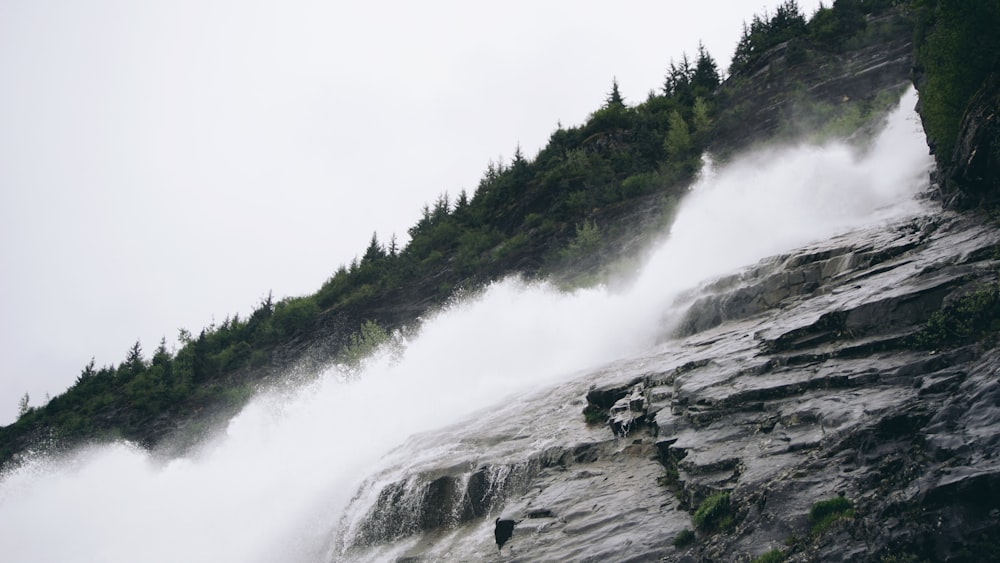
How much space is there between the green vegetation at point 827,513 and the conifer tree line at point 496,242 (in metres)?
48.2

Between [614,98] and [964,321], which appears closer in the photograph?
[964,321]

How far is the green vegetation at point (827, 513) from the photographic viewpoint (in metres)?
7.10

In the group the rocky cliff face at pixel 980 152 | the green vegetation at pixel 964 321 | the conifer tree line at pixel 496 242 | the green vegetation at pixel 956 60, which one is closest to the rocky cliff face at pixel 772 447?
the green vegetation at pixel 964 321

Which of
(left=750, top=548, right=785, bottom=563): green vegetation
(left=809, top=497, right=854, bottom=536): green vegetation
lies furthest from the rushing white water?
(left=809, top=497, right=854, bottom=536): green vegetation

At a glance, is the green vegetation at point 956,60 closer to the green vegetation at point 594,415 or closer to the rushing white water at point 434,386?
the rushing white water at point 434,386

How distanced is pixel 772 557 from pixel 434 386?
2854 centimetres

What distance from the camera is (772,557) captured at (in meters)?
7.10

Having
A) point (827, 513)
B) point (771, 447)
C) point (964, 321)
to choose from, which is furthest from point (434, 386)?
point (827, 513)

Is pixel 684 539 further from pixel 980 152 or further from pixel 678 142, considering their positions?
pixel 678 142

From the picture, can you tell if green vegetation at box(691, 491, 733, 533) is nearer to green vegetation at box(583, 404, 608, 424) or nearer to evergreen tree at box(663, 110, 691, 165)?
green vegetation at box(583, 404, 608, 424)

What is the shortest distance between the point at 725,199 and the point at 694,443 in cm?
3657

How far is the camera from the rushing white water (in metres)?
22.5

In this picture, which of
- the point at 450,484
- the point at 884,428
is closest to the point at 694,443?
the point at 884,428

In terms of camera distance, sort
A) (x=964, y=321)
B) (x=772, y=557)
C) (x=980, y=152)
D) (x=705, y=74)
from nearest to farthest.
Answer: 1. (x=772, y=557)
2. (x=964, y=321)
3. (x=980, y=152)
4. (x=705, y=74)
